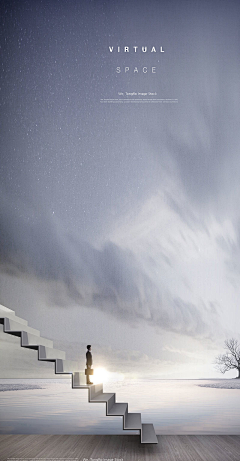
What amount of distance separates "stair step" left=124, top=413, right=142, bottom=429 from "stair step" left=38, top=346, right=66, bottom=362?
124 centimetres

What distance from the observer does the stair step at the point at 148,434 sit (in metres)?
5.74

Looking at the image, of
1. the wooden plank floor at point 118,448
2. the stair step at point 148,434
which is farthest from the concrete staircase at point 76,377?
the wooden plank floor at point 118,448

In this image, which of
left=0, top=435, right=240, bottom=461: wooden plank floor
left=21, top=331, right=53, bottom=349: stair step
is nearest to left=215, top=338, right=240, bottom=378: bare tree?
left=0, top=435, right=240, bottom=461: wooden plank floor

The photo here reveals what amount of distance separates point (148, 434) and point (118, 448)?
18.2 inches

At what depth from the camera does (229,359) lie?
6.98m

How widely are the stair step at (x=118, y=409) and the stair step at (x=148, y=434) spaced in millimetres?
395

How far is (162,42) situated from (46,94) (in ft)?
7.14

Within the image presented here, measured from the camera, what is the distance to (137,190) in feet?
24.2

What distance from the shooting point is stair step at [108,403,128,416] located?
230 inches

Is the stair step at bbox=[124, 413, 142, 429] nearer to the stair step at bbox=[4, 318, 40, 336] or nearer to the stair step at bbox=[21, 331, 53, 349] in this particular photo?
the stair step at bbox=[21, 331, 53, 349]

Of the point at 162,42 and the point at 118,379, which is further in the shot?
the point at 162,42

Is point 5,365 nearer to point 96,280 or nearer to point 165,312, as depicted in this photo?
point 96,280

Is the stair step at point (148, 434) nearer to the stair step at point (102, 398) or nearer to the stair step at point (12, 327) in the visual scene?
the stair step at point (102, 398)

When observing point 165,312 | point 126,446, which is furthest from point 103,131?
point 126,446
